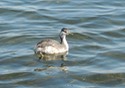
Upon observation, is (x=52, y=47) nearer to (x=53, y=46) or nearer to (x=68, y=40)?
(x=53, y=46)

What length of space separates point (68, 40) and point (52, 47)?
1.99m

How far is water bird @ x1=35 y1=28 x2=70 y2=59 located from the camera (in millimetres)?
18312

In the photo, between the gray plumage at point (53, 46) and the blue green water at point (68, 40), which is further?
the gray plumage at point (53, 46)

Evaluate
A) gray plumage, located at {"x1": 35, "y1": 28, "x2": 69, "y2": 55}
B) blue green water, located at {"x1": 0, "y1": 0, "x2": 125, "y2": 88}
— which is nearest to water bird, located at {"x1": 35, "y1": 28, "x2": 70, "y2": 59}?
gray plumage, located at {"x1": 35, "y1": 28, "x2": 69, "y2": 55}

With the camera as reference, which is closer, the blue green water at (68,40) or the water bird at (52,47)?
the blue green water at (68,40)

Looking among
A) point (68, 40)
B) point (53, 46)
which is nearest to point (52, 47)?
point (53, 46)

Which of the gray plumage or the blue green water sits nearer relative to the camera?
the blue green water

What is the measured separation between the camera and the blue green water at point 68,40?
16109 millimetres

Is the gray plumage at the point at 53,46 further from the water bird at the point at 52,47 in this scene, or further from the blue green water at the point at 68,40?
the blue green water at the point at 68,40

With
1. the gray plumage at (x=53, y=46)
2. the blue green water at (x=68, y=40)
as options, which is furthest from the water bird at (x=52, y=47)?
the blue green water at (x=68, y=40)

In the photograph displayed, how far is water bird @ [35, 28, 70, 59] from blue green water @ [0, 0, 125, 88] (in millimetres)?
289

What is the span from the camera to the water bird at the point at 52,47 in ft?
60.1

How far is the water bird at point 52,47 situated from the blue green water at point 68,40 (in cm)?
29

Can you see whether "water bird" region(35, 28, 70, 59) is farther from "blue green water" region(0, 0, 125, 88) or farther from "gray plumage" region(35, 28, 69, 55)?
"blue green water" region(0, 0, 125, 88)
